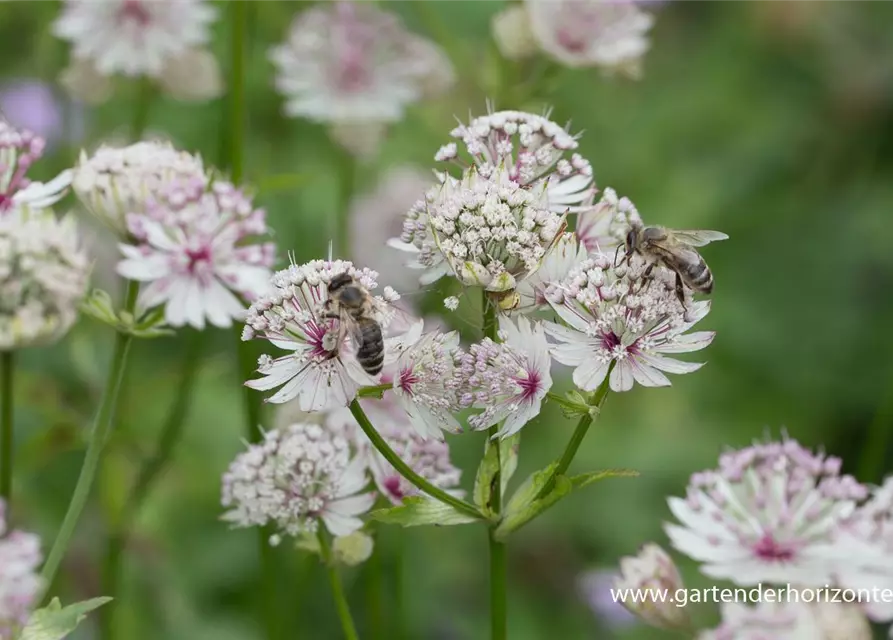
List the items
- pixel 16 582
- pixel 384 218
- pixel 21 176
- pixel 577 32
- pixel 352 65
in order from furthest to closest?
pixel 384 218 → pixel 352 65 → pixel 577 32 → pixel 21 176 → pixel 16 582

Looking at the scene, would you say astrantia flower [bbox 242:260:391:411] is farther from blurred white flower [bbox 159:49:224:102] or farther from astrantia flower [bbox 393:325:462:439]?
blurred white flower [bbox 159:49:224:102]

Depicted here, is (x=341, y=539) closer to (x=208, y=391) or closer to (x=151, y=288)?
(x=151, y=288)

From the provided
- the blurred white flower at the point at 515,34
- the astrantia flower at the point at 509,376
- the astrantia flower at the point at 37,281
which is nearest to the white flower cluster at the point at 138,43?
the blurred white flower at the point at 515,34

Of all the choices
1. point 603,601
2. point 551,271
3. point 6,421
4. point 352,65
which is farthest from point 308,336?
point 603,601

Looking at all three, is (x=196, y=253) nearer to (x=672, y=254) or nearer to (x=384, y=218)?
(x=672, y=254)

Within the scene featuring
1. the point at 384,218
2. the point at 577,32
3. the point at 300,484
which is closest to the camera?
the point at 300,484

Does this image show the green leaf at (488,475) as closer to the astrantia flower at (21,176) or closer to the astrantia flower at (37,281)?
the astrantia flower at (37,281)

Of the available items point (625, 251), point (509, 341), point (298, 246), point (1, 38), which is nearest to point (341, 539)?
point (509, 341)

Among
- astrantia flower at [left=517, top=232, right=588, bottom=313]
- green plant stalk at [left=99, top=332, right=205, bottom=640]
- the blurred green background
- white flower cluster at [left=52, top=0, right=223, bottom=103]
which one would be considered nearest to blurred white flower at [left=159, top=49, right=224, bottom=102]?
white flower cluster at [left=52, top=0, right=223, bottom=103]
